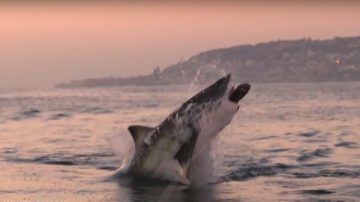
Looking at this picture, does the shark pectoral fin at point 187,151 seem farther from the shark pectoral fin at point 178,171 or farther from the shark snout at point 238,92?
the shark snout at point 238,92

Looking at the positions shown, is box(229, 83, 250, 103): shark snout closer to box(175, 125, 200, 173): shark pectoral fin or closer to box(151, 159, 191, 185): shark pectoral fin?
box(175, 125, 200, 173): shark pectoral fin

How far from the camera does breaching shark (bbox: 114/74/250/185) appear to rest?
14195 mm

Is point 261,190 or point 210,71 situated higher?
point 210,71

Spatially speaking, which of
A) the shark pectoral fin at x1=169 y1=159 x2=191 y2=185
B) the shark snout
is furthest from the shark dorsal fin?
the shark snout

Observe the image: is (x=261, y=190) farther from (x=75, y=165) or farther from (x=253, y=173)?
(x=75, y=165)

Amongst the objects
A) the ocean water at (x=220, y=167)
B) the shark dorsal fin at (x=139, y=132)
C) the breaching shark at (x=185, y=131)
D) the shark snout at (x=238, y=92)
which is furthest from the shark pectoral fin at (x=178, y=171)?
the shark snout at (x=238, y=92)

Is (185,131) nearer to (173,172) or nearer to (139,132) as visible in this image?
(173,172)

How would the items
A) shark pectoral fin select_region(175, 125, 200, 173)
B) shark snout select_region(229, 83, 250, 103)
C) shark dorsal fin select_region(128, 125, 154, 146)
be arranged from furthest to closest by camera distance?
1. shark dorsal fin select_region(128, 125, 154, 146)
2. shark pectoral fin select_region(175, 125, 200, 173)
3. shark snout select_region(229, 83, 250, 103)

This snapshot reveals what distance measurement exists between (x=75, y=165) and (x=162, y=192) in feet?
18.7

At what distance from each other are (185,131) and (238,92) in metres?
1.34

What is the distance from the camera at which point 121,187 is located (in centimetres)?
1400

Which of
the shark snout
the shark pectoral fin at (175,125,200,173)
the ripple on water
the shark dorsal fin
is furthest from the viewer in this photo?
the ripple on water

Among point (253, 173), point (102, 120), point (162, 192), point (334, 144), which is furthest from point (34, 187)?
point (102, 120)

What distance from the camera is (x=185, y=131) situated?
46.8 feet
